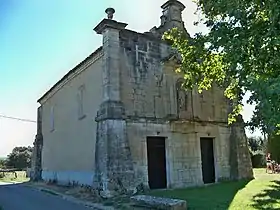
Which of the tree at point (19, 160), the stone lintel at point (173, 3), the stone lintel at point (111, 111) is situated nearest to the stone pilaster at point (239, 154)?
the stone lintel at point (173, 3)

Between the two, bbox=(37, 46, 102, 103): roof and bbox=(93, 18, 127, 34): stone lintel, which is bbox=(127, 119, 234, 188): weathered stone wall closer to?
bbox=(37, 46, 102, 103): roof

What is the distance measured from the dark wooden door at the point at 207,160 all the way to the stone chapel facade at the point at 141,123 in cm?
5

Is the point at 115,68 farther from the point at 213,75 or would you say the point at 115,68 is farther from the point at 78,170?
the point at 78,170

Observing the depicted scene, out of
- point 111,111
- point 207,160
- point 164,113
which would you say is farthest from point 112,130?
point 207,160

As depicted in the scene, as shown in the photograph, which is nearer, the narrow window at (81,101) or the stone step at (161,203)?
the stone step at (161,203)

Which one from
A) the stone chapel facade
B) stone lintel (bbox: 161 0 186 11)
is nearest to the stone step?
the stone chapel facade

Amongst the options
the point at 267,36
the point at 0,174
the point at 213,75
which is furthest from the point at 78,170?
the point at 0,174

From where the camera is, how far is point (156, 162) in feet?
51.6

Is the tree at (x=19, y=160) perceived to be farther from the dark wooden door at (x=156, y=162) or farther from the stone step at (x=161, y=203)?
the stone step at (x=161, y=203)

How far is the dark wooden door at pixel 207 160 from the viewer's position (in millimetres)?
17703

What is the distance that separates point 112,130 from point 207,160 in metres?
6.67

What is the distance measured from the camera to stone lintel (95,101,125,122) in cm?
1400

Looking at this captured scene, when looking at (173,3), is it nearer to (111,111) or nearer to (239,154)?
(111,111)

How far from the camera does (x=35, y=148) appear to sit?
2633 centimetres
